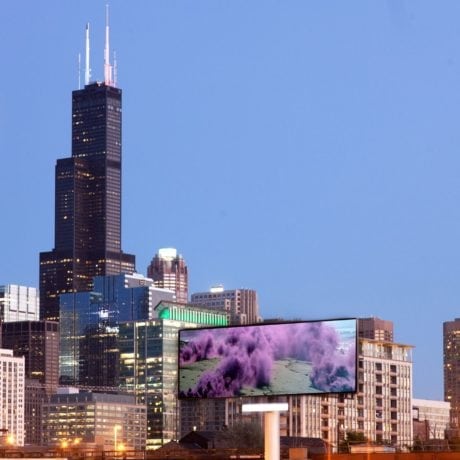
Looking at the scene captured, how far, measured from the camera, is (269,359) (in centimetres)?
7394

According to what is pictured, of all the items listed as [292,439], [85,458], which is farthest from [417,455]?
[292,439]

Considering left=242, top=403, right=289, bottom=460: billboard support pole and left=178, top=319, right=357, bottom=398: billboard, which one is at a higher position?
left=178, top=319, right=357, bottom=398: billboard

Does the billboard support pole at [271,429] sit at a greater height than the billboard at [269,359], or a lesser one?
A: lesser

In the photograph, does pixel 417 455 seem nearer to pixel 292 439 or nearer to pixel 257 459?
pixel 257 459

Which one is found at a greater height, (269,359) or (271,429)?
(269,359)

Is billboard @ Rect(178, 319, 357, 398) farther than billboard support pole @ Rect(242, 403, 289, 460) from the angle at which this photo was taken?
Yes

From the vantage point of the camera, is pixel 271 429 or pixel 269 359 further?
pixel 269 359

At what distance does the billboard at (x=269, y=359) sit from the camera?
71938 millimetres

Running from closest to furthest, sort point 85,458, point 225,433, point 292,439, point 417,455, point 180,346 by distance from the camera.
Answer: point 417,455, point 85,458, point 180,346, point 292,439, point 225,433

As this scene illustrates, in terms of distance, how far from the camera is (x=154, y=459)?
3061 inches

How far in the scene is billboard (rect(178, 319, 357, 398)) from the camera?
71938 mm

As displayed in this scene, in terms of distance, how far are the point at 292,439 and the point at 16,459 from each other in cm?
11926

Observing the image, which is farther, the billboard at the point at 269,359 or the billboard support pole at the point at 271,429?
the billboard at the point at 269,359

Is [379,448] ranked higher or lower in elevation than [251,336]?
lower
